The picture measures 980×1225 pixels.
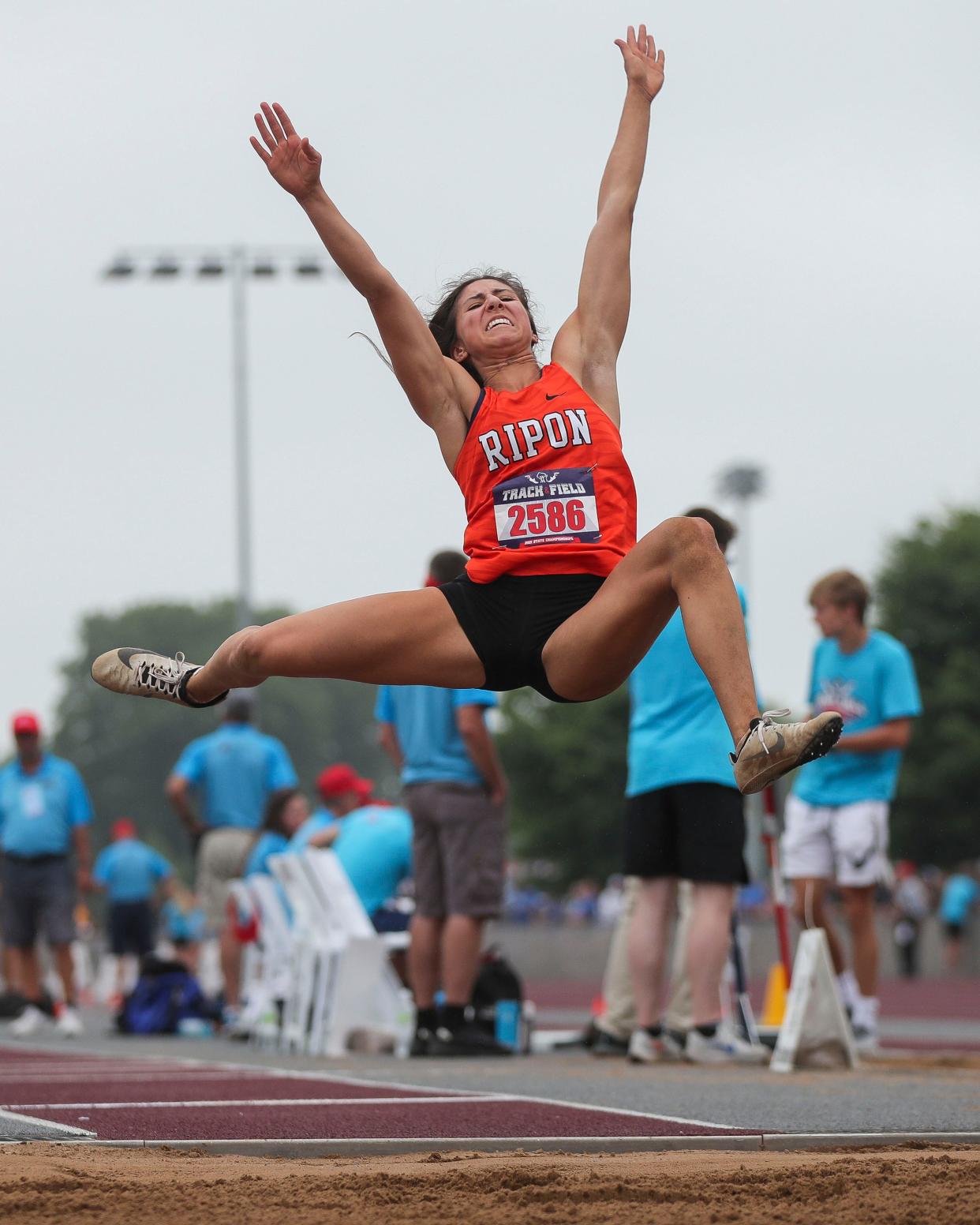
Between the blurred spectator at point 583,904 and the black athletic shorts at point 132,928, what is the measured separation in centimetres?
3152

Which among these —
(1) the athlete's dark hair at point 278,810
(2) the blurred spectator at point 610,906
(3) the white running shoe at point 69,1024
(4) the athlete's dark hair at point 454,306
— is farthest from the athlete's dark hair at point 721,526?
(2) the blurred spectator at point 610,906

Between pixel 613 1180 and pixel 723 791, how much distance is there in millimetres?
4691

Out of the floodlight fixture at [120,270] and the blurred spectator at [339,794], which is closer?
the blurred spectator at [339,794]

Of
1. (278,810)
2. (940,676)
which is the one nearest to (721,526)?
(278,810)

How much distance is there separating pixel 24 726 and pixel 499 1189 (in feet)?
35.7

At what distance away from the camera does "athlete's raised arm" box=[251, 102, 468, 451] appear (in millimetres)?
5676

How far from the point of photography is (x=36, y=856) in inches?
559

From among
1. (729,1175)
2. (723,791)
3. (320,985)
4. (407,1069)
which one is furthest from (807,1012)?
(729,1175)

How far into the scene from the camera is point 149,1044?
12.1 meters

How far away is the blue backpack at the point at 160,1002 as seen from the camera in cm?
1373

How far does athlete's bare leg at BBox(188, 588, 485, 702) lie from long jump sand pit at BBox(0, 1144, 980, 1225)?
1.35 meters

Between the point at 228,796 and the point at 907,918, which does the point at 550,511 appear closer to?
the point at 228,796

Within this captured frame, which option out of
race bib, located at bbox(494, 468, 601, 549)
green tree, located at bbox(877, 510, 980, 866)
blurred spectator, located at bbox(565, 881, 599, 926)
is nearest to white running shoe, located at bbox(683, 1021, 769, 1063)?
race bib, located at bbox(494, 468, 601, 549)

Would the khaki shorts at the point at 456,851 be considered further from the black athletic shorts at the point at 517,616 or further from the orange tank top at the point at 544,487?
the black athletic shorts at the point at 517,616
